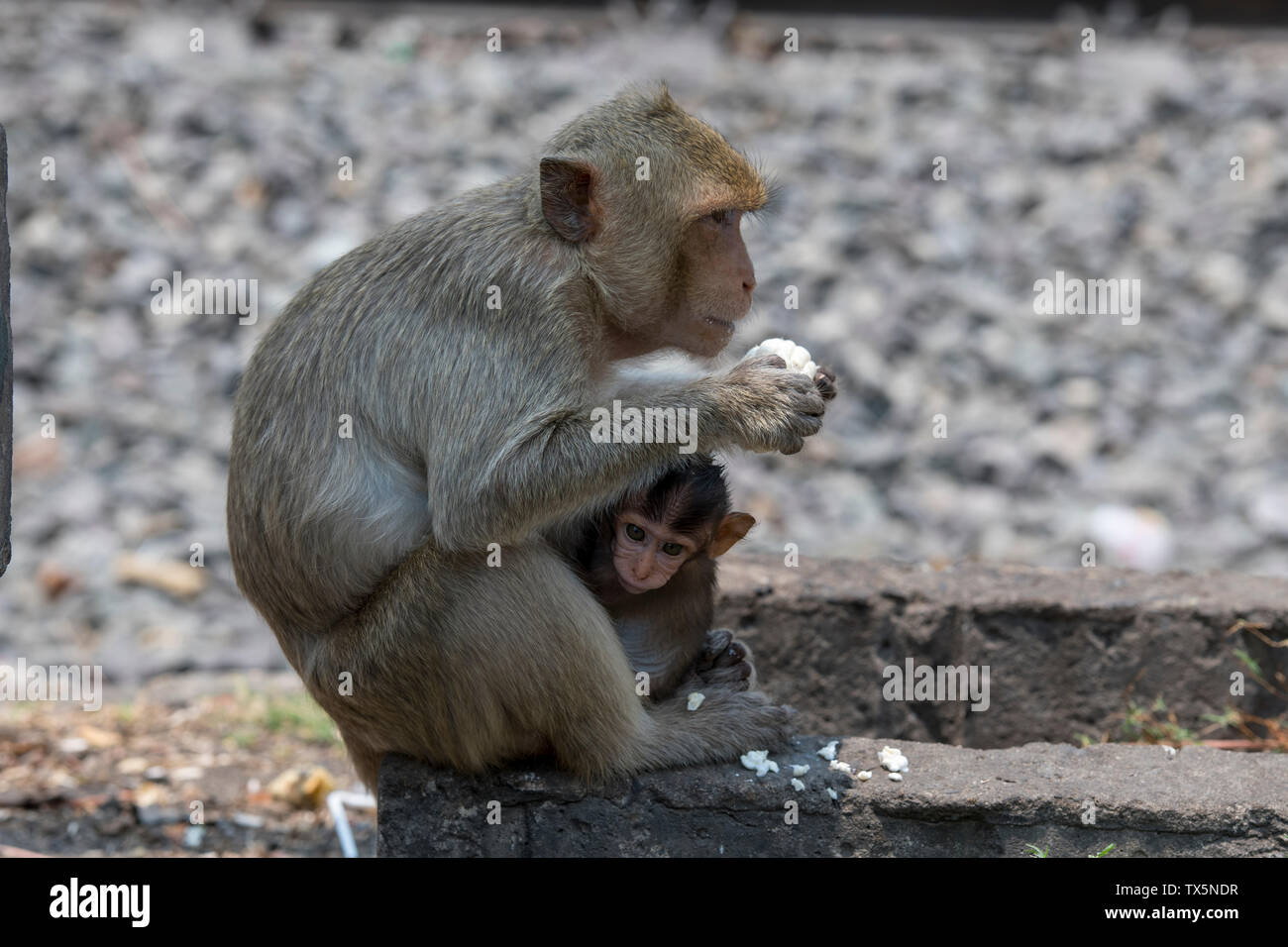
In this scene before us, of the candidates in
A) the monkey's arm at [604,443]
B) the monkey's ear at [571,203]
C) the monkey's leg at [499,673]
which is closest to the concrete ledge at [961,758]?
the monkey's leg at [499,673]

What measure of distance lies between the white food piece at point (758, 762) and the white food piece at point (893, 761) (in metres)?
0.32

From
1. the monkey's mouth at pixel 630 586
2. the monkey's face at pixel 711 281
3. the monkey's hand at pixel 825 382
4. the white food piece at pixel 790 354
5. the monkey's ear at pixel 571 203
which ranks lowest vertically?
the monkey's mouth at pixel 630 586

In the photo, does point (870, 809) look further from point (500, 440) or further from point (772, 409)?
point (500, 440)

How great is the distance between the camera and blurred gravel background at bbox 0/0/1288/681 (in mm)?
9492

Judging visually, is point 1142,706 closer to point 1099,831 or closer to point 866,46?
point 1099,831

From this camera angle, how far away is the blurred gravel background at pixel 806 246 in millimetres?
9492

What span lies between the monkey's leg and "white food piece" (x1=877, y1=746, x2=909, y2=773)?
1.43 feet

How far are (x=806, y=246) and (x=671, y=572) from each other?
704 cm

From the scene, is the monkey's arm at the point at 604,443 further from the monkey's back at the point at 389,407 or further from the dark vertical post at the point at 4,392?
the dark vertical post at the point at 4,392

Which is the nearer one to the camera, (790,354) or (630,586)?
(790,354)

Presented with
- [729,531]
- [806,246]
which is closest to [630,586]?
[729,531]

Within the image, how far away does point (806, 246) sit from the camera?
11.5 metres

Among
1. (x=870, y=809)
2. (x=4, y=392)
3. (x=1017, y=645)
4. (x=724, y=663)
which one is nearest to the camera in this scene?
(x=4, y=392)

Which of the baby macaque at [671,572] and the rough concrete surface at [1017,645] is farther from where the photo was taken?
the rough concrete surface at [1017,645]
